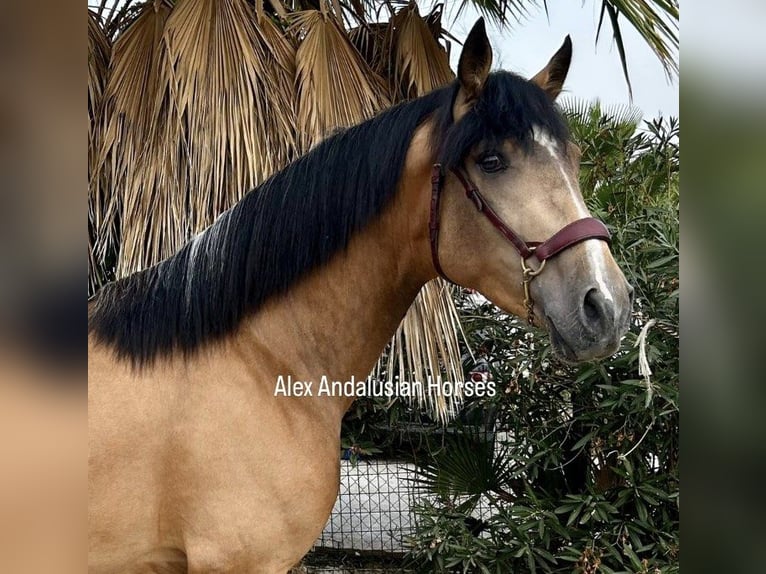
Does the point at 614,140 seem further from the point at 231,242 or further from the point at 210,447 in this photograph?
the point at 210,447

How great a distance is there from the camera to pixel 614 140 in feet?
6.33

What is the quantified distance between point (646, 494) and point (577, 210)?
47.1 inches

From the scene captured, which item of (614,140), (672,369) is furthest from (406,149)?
(672,369)

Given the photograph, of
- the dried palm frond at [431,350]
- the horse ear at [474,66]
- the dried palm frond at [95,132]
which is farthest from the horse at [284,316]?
the dried palm frond at [95,132]

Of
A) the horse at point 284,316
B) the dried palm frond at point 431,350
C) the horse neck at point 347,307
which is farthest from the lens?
the dried palm frond at point 431,350

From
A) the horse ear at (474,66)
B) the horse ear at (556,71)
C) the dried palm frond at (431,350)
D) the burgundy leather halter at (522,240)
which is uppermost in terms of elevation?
the horse ear at (556,71)

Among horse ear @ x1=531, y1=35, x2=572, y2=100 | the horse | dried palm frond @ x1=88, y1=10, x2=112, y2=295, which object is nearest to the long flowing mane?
the horse

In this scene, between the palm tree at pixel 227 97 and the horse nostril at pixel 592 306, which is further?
the palm tree at pixel 227 97

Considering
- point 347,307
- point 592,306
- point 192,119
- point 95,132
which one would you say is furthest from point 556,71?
point 95,132

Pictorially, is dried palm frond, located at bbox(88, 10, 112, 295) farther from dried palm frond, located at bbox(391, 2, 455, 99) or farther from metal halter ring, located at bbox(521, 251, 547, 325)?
metal halter ring, located at bbox(521, 251, 547, 325)

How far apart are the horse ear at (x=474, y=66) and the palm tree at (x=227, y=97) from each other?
68cm

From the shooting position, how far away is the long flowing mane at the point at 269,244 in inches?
53.2

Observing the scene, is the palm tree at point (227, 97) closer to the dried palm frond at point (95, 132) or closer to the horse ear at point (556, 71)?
the dried palm frond at point (95, 132)

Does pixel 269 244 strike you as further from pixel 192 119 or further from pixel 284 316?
pixel 192 119
